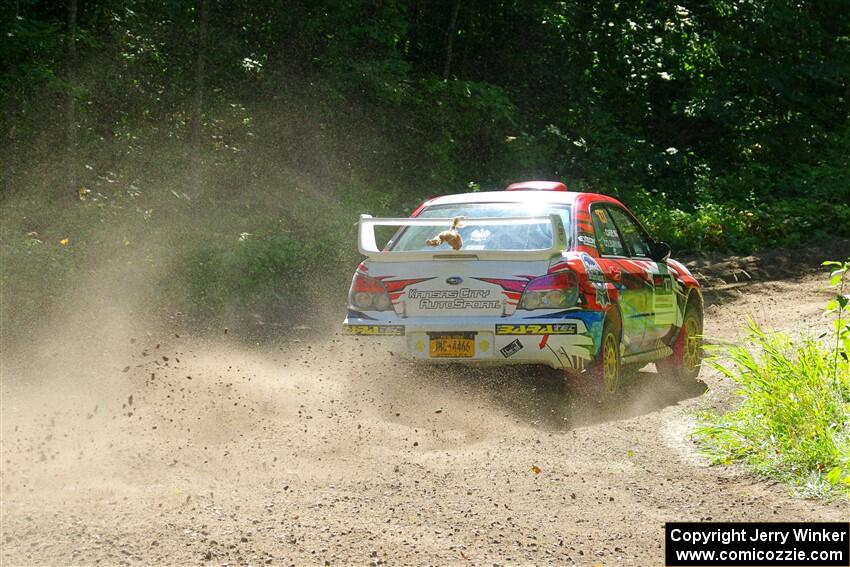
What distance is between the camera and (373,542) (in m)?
5.25

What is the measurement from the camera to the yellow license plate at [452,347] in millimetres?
8250

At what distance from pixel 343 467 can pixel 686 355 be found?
4839mm

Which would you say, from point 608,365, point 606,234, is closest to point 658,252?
point 606,234

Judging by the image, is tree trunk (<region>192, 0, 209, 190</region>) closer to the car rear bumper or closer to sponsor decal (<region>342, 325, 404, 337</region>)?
sponsor decal (<region>342, 325, 404, 337</region>)

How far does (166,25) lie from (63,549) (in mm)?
14845

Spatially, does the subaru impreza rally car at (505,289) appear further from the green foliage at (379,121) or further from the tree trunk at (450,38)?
the tree trunk at (450,38)

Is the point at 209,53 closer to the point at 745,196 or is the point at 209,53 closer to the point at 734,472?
the point at 745,196

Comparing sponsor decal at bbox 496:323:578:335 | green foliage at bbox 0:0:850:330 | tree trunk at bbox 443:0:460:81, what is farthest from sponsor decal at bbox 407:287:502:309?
tree trunk at bbox 443:0:460:81

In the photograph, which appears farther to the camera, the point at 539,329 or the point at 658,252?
the point at 658,252

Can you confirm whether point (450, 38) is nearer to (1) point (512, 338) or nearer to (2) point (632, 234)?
(2) point (632, 234)

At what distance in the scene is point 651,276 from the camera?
32.2 ft

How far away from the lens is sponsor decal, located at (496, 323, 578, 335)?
817 centimetres

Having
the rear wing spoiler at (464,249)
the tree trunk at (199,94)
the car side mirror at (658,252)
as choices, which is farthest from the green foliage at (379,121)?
the car side mirror at (658,252)

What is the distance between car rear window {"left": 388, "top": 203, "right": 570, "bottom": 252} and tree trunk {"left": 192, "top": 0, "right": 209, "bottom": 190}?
9646 mm
